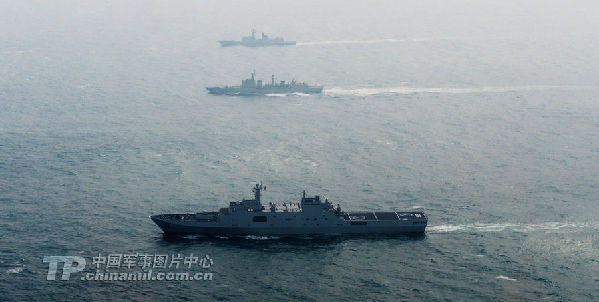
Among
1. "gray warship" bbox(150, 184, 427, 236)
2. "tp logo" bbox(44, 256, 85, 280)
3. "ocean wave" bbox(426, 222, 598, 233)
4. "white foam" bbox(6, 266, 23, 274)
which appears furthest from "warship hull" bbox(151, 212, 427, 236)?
"white foam" bbox(6, 266, 23, 274)

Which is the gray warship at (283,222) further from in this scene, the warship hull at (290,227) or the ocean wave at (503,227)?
the ocean wave at (503,227)

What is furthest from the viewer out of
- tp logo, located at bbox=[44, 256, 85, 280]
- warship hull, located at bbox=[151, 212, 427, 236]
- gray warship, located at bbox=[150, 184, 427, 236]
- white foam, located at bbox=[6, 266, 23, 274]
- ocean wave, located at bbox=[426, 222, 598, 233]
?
ocean wave, located at bbox=[426, 222, 598, 233]

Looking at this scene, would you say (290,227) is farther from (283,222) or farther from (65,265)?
(65,265)

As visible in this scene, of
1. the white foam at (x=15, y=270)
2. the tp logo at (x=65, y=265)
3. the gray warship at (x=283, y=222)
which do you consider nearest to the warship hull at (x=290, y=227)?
the gray warship at (x=283, y=222)

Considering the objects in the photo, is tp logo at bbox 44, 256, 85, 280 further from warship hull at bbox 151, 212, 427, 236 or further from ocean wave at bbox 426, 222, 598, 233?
ocean wave at bbox 426, 222, 598, 233

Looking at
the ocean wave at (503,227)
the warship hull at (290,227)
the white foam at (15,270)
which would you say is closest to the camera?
the white foam at (15,270)

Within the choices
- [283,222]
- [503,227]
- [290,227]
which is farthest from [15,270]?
[503,227]

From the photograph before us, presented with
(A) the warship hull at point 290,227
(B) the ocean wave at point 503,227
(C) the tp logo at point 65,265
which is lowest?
(C) the tp logo at point 65,265
